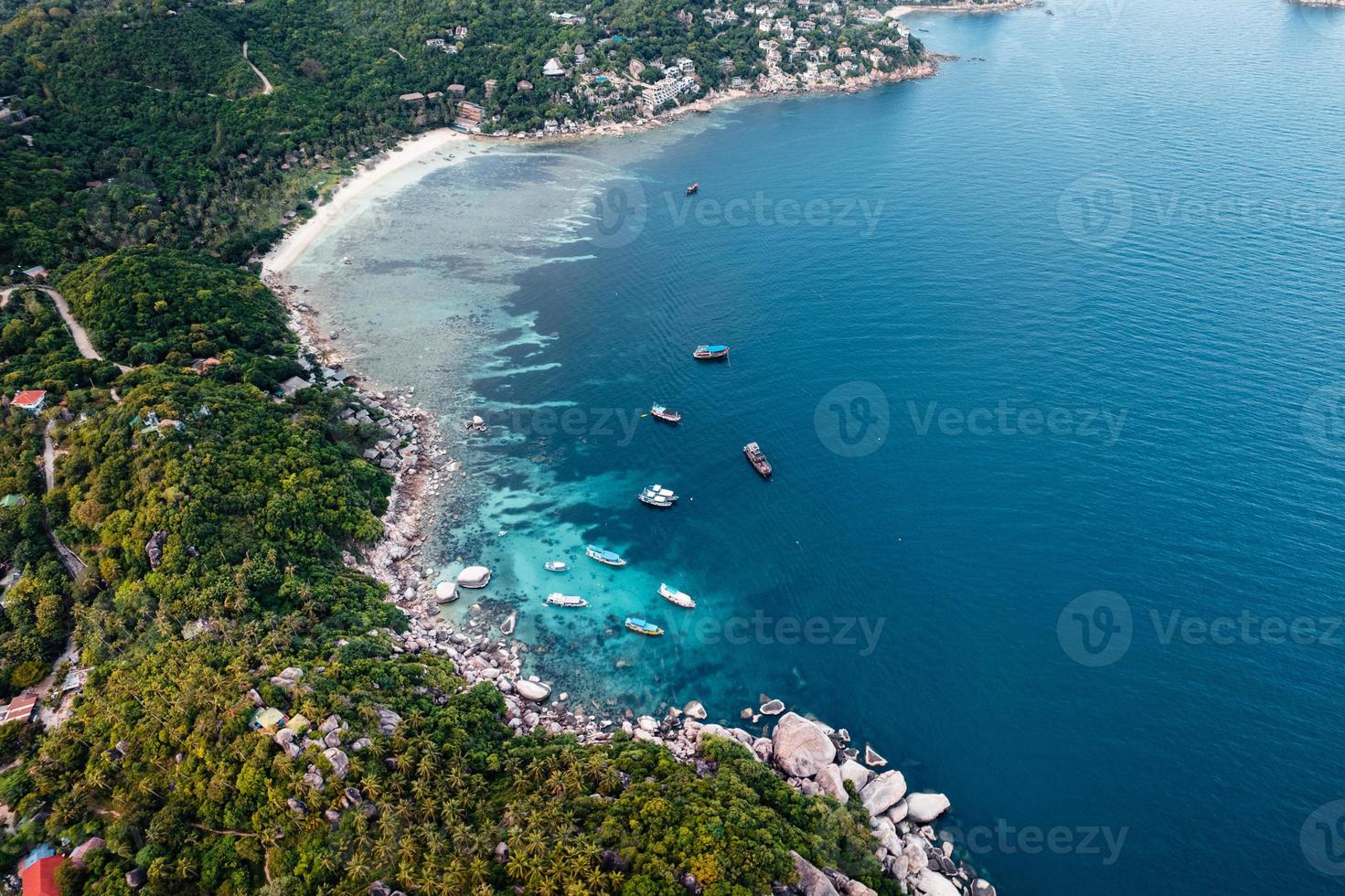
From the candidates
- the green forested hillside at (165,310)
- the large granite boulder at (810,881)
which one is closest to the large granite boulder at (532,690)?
the large granite boulder at (810,881)

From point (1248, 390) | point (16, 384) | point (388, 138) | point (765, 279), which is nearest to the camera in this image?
point (16, 384)

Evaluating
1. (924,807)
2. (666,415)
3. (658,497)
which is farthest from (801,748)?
(666,415)

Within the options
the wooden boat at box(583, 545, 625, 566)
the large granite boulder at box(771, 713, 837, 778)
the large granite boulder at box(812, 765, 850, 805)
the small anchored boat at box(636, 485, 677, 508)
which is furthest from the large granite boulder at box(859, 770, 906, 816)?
the small anchored boat at box(636, 485, 677, 508)

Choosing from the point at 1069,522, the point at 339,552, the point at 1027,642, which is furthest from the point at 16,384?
the point at 1069,522

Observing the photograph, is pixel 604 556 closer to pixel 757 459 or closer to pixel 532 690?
pixel 532 690

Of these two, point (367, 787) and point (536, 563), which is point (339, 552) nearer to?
point (536, 563)
